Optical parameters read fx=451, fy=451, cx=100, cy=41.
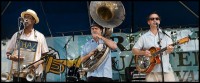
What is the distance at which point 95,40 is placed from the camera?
20.4 ft

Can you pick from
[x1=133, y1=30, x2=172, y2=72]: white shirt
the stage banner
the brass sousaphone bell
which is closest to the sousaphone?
the brass sousaphone bell

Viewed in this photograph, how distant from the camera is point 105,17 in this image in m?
6.72

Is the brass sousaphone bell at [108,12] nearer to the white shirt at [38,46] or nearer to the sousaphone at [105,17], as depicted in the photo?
the sousaphone at [105,17]

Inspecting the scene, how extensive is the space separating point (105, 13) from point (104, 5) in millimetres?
122

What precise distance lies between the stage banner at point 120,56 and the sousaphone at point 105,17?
2.01 feet

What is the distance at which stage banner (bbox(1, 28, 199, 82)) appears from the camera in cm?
720

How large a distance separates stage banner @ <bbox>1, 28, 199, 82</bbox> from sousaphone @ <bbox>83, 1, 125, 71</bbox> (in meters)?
0.61

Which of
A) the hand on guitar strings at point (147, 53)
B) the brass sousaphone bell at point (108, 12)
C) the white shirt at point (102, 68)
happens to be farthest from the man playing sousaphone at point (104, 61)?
the hand on guitar strings at point (147, 53)

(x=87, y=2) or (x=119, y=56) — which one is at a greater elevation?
(x=87, y=2)

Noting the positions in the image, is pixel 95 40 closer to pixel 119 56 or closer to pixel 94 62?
pixel 94 62

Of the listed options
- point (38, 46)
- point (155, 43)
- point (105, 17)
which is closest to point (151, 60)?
point (155, 43)

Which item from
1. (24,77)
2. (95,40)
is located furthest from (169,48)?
(24,77)

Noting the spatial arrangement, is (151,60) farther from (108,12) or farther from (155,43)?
(108,12)

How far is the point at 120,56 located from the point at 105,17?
1045 mm
